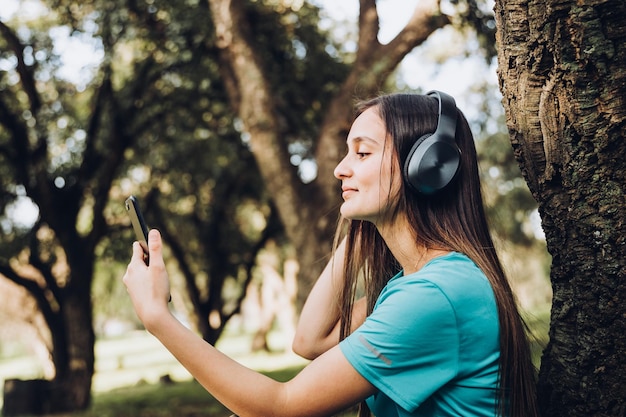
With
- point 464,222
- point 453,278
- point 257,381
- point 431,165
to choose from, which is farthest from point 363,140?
point 257,381

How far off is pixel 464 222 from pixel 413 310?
433mm

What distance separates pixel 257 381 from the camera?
1.80 m

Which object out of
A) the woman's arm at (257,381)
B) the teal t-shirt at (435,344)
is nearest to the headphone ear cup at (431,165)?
the teal t-shirt at (435,344)

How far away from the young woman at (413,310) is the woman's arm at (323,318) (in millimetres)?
375

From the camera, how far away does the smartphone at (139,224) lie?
205cm

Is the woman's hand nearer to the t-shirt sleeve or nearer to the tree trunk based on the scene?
the t-shirt sleeve

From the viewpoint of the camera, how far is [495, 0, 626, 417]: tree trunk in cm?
196

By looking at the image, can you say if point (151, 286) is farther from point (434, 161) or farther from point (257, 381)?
point (434, 161)

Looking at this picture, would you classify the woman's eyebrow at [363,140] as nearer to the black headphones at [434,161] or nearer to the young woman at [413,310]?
the young woman at [413,310]

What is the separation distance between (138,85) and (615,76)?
11.8 m

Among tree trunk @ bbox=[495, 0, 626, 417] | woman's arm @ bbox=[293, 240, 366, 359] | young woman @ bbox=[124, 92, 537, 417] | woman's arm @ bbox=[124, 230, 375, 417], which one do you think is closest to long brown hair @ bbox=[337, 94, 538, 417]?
young woman @ bbox=[124, 92, 537, 417]

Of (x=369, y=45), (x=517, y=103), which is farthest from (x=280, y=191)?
(x=517, y=103)

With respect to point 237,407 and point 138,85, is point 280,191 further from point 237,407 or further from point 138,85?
point 237,407

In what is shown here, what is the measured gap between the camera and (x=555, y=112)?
2076 mm
